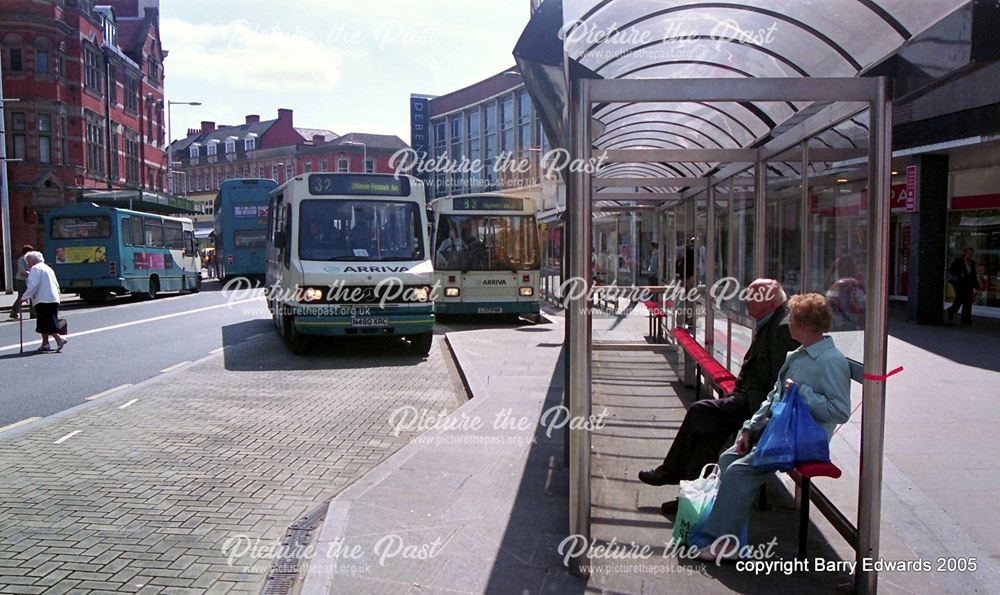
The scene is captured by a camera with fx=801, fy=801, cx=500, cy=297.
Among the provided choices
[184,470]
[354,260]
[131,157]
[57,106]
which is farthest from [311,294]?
[131,157]

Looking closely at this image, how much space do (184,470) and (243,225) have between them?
28611mm

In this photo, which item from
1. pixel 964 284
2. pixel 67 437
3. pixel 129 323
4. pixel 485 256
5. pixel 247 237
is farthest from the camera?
pixel 247 237

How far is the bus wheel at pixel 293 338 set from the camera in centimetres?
1256

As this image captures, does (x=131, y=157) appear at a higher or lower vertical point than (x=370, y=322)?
higher

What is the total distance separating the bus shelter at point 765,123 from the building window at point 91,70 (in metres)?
41.4

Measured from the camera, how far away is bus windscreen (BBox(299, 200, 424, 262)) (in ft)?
41.1

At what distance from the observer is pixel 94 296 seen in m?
26.8

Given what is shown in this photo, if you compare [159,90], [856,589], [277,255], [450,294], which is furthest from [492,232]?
[159,90]

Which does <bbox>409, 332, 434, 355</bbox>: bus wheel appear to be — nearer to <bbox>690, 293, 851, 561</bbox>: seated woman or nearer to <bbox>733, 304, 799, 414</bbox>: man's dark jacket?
<bbox>733, 304, 799, 414</bbox>: man's dark jacket

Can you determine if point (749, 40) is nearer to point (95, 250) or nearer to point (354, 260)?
point (354, 260)

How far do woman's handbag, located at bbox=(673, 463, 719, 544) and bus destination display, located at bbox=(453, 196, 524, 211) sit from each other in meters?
13.7

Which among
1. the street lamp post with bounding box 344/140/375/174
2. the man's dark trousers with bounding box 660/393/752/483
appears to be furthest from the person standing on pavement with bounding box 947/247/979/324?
the street lamp post with bounding box 344/140/375/174

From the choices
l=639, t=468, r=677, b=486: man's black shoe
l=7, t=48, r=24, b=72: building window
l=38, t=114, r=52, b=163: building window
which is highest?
l=7, t=48, r=24, b=72: building window

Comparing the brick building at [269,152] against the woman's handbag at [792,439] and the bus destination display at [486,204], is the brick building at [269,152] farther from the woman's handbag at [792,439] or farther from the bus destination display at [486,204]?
the woman's handbag at [792,439]
